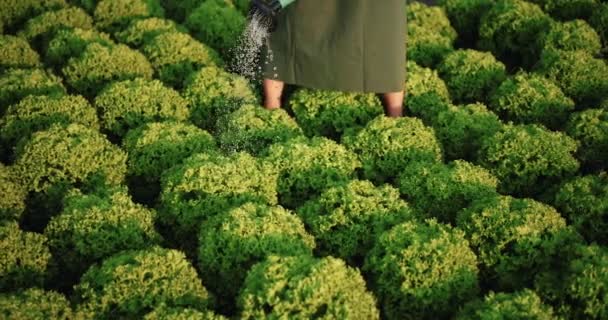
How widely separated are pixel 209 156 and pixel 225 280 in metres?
1.28

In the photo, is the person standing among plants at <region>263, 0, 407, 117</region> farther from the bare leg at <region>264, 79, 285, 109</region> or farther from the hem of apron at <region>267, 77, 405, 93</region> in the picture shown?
the bare leg at <region>264, 79, 285, 109</region>

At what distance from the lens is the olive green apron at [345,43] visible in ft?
22.2

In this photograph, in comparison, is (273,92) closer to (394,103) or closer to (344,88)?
(344,88)

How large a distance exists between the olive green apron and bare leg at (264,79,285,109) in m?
0.30

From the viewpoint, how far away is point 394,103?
720cm

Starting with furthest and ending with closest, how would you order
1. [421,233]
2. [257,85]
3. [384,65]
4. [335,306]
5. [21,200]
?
[257,85] → [384,65] → [21,200] → [421,233] → [335,306]

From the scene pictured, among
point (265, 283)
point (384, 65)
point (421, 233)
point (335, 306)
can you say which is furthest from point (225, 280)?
point (384, 65)

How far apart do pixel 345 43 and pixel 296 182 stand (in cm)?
163

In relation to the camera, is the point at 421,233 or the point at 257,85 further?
the point at 257,85

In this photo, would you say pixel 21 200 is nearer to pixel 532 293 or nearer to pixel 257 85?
pixel 257 85

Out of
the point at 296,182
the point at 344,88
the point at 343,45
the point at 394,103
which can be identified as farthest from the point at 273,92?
the point at 296,182

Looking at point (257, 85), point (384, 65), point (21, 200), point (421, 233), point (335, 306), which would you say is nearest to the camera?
point (335, 306)

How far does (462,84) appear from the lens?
791cm

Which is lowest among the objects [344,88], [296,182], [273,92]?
[296,182]
